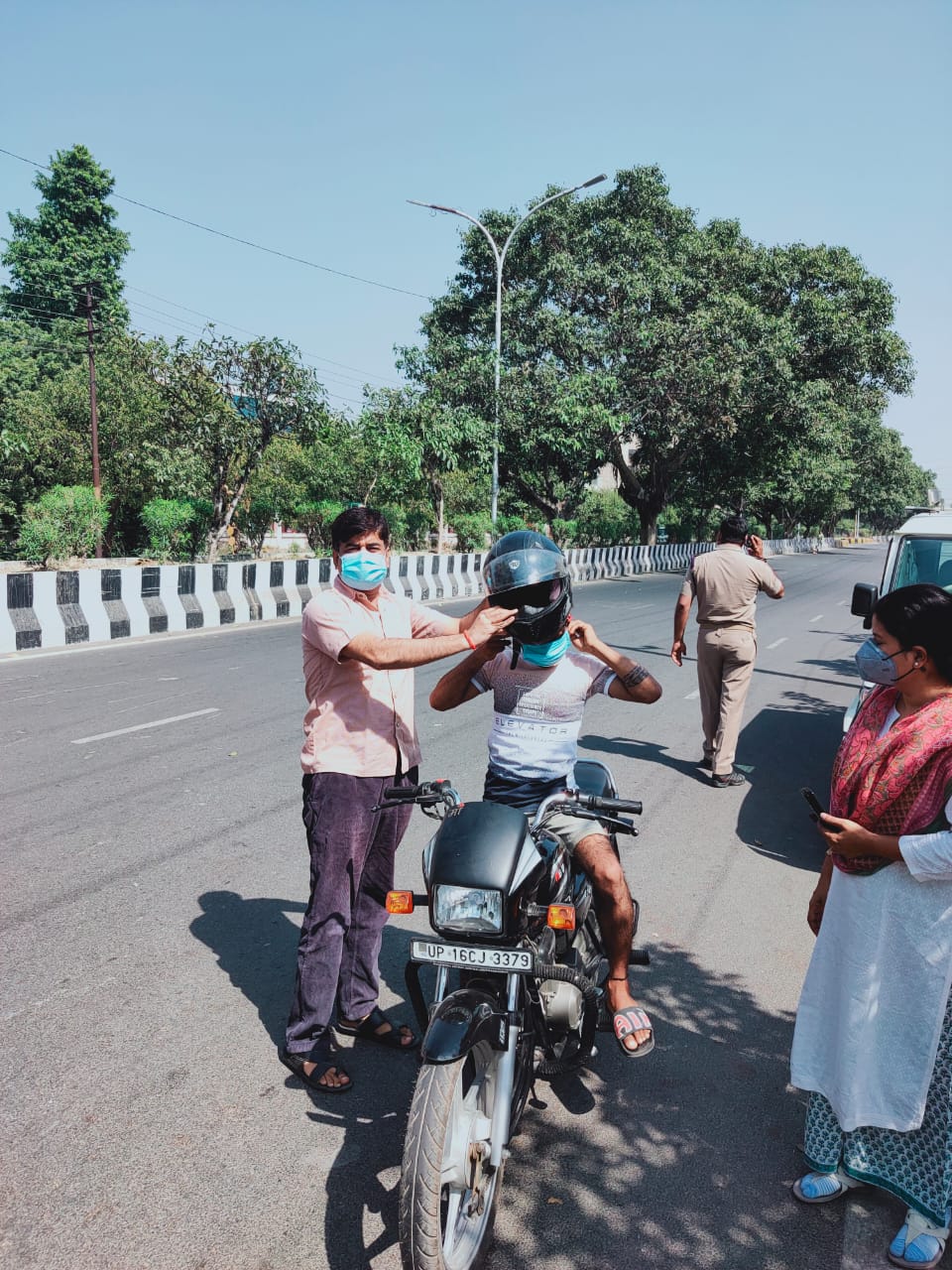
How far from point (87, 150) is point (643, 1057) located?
75.1 metres

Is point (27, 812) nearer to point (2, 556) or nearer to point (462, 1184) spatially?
point (462, 1184)

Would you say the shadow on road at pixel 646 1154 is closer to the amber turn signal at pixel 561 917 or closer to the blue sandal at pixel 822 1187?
the blue sandal at pixel 822 1187

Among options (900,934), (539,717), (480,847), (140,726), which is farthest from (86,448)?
(900,934)

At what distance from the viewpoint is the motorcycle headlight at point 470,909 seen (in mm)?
2400

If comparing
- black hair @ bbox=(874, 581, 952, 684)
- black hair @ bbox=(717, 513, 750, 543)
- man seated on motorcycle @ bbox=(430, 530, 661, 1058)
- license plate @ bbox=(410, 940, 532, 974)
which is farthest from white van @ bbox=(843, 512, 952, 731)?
license plate @ bbox=(410, 940, 532, 974)

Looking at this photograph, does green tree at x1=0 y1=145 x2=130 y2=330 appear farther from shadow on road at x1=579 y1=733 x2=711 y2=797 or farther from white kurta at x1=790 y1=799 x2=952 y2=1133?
white kurta at x1=790 y1=799 x2=952 y2=1133

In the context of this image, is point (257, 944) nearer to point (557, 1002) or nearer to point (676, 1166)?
point (557, 1002)

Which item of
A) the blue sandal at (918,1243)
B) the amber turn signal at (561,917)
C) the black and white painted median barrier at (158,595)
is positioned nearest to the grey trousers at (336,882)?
the amber turn signal at (561,917)

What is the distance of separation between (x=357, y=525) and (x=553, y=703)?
91cm

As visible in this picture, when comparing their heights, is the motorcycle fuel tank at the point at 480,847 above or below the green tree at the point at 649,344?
below

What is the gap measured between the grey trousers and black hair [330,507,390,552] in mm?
817

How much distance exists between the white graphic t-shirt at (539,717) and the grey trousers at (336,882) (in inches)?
18.0

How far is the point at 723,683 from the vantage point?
716cm

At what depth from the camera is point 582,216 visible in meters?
34.5
